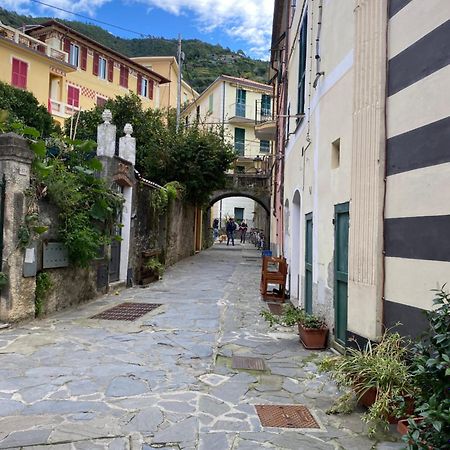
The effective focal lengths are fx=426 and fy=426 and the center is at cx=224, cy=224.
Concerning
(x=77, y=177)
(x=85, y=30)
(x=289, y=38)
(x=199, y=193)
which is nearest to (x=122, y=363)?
(x=77, y=177)

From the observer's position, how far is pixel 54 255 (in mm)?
7066

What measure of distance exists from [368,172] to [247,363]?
8.43ft

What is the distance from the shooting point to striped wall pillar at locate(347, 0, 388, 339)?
406cm

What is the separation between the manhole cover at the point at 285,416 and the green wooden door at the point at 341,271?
159 centimetres

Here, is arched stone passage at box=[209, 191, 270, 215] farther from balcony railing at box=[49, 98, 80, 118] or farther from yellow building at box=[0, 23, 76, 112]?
yellow building at box=[0, 23, 76, 112]

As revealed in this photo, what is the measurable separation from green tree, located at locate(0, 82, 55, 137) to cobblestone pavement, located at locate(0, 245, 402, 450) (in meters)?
13.1

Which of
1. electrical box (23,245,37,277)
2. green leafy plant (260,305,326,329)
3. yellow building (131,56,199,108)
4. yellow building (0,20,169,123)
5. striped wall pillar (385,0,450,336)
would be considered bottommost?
green leafy plant (260,305,326,329)

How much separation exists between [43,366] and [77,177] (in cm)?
400

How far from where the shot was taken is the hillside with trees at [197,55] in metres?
48.4

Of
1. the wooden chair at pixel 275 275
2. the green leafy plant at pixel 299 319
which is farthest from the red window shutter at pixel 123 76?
the green leafy plant at pixel 299 319

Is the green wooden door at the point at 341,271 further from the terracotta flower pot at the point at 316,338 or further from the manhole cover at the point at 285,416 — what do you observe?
the manhole cover at the point at 285,416

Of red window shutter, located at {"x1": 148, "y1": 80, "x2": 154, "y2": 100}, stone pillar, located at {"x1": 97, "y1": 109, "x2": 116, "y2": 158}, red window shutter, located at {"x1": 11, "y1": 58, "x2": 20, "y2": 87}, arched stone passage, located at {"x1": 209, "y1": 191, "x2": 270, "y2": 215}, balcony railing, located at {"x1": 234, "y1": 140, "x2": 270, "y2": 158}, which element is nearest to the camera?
stone pillar, located at {"x1": 97, "y1": 109, "x2": 116, "y2": 158}

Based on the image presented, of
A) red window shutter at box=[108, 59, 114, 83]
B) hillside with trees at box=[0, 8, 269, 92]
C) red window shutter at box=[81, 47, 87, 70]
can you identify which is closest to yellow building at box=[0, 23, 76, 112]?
red window shutter at box=[81, 47, 87, 70]

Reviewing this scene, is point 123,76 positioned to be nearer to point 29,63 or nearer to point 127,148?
point 29,63
